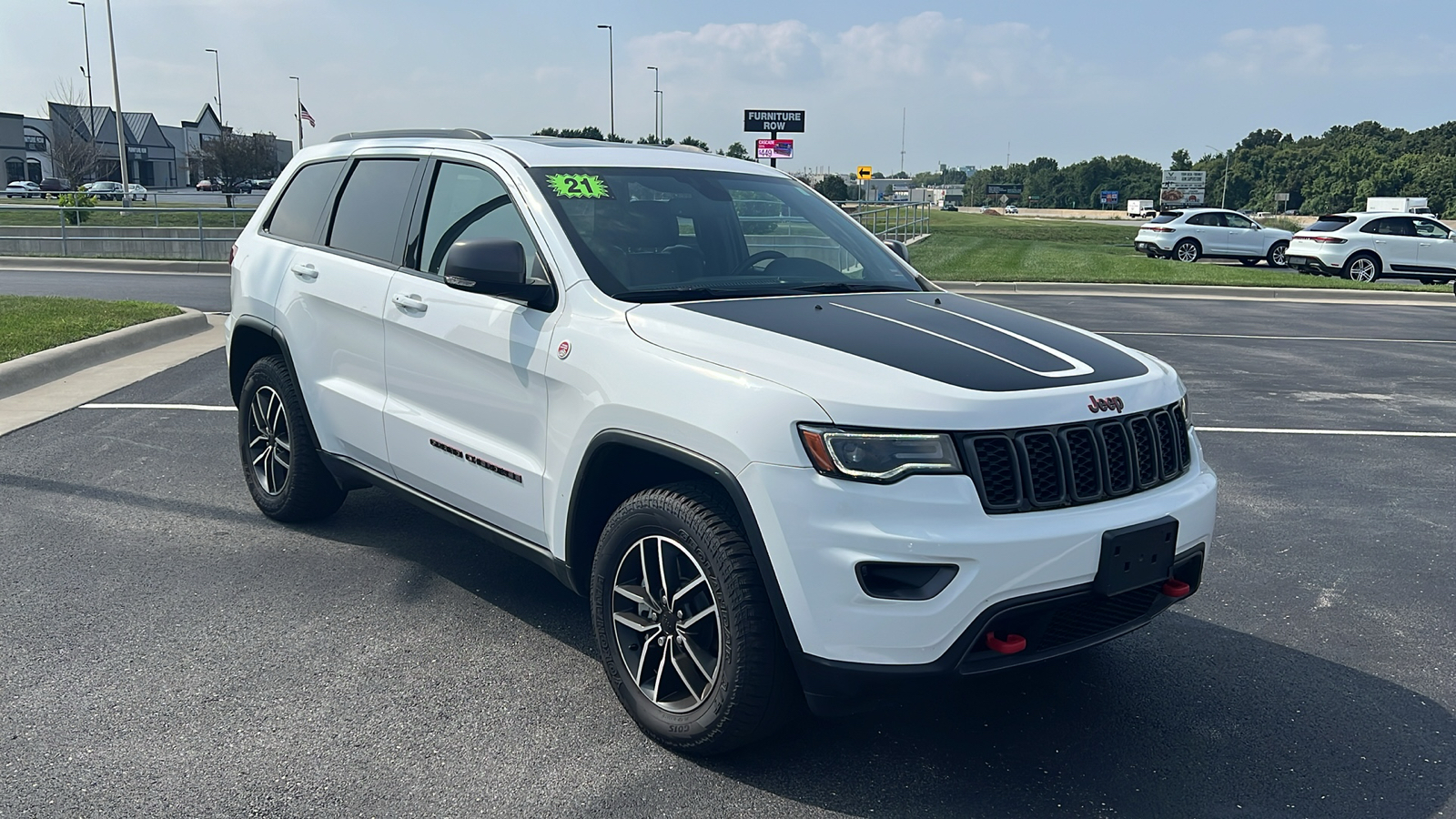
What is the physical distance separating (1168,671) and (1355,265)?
78.8 feet

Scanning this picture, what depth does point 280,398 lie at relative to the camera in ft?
17.4

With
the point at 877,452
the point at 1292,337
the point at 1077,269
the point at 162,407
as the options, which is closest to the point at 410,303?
the point at 877,452

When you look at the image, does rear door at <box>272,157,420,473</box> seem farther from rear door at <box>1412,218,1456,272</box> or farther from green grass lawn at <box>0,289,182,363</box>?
rear door at <box>1412,218,1456,272</box>

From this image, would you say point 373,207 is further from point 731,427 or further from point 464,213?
point 731,427

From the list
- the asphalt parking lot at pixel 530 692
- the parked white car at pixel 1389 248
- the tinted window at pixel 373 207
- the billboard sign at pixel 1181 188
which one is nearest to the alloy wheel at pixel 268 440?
the asphalt parking lot at pixel 530 692

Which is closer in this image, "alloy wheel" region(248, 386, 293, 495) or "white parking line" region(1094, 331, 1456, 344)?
"alloy wheel" region(248, 386, 293, 495)

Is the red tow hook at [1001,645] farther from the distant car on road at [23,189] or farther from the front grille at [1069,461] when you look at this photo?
the distant car on road at [23,189]

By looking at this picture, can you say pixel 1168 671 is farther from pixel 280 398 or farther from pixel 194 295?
pixel 194 295

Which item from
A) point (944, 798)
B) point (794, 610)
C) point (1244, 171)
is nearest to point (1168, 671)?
point (944, 798)

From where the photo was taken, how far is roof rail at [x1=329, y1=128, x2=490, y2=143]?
467 cm

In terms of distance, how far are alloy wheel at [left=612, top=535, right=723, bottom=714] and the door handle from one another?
1458 millimetres

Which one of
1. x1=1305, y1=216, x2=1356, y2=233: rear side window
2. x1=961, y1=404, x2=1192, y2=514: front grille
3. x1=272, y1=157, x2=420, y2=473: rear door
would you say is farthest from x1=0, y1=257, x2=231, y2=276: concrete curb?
x1=1305, y1=216, x2=1356, y2=233: rear side window

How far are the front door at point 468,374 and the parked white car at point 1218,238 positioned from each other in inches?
1107

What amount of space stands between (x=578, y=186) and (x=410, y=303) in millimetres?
827
